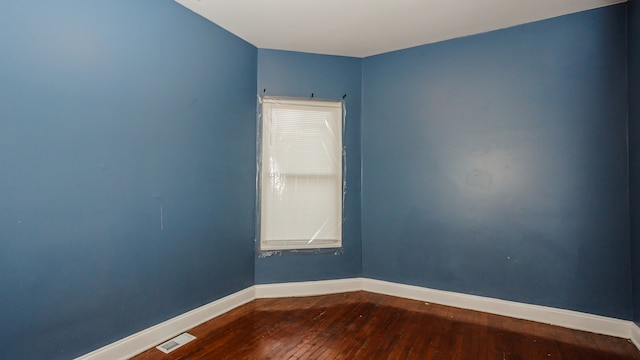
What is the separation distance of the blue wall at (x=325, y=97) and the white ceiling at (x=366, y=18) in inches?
7.6

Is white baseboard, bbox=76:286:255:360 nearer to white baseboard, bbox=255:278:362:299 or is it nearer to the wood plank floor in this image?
the wood plank floor

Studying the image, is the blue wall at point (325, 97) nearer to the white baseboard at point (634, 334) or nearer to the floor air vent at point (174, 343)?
the floor air vent at point (174, 343)

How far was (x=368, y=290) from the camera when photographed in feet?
11.9

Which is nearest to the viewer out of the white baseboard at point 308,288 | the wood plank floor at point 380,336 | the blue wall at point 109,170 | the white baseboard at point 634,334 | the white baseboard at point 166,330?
the blue wall at point 109,170

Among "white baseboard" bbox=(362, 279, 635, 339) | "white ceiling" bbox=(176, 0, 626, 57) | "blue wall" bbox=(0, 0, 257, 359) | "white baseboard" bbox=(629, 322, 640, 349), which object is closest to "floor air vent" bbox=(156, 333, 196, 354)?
"blue wall" bbox=(0, 0, 257, 359)

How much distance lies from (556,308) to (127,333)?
3.28 m

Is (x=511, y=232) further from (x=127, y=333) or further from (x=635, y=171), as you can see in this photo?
(x=127, y=333)

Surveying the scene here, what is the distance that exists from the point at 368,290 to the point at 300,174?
1.43 metres

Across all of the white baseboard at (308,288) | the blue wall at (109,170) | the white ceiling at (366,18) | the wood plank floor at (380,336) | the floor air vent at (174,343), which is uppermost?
the white ceiling at (366,18)

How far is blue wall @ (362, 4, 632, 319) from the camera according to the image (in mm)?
2680

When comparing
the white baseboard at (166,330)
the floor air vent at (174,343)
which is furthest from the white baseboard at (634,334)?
the floor air vent at (174,343)

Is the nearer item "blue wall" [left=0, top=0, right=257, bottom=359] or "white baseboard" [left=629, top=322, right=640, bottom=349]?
"blue wall" [left=0, top=0, right=257, bottom=359]

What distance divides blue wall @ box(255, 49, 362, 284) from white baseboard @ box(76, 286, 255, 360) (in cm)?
38

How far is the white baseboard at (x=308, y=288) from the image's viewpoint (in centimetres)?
340
